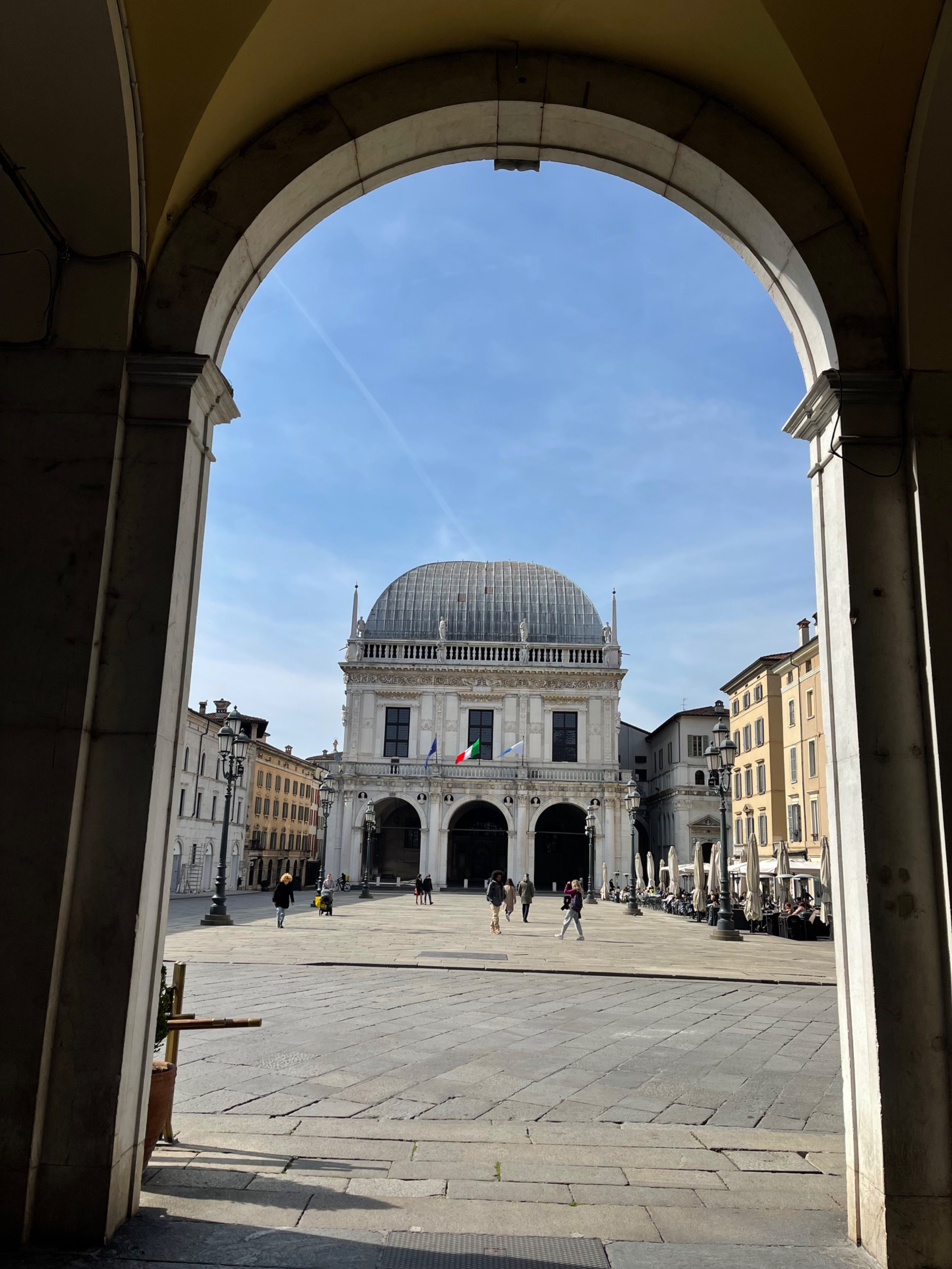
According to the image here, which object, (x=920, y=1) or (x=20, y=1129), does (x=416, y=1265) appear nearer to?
(x=20, y=1129)

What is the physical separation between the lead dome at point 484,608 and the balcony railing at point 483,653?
3.19 ft

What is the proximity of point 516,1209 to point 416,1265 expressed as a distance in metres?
0.74

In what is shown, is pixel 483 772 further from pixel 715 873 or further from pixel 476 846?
pixel 715 873

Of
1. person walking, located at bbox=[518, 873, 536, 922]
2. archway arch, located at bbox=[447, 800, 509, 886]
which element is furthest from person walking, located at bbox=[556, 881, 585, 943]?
archway arch, located at bbox=[447, 800, 509, 886]

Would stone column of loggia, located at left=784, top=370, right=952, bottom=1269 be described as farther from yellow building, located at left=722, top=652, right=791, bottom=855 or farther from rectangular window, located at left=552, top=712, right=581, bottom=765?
rectangular window, located at left=552, top=712, right=581, bottom=765

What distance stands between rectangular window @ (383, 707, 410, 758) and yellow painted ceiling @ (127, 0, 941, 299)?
1755 inches

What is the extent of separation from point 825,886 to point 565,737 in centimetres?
2614

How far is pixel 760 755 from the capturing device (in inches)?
1593

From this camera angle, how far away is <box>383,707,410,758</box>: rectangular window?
48.5 m

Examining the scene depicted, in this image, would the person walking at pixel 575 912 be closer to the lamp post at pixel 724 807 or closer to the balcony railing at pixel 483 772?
the lamp post at pixel 724 807

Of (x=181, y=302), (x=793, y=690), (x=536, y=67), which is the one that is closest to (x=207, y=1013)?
(x=181, y=302)

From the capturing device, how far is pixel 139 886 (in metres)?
3.90

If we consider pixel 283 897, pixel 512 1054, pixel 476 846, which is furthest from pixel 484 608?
pixel 512 1054

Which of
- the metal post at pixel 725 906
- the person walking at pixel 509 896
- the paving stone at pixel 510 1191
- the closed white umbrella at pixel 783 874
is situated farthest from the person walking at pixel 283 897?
the paving stone at pixel 510 1191
